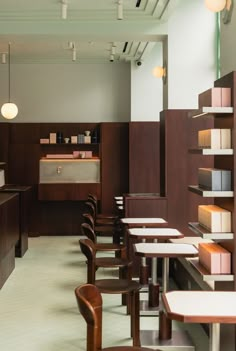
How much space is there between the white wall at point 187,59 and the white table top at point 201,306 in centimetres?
492

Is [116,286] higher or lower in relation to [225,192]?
lower

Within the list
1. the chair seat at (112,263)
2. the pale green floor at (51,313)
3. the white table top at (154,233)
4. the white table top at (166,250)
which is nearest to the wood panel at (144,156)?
the pale green floor at (51,313)

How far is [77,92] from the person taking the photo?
11797 millimetres

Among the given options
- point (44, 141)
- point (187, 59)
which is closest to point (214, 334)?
point (187, 59)

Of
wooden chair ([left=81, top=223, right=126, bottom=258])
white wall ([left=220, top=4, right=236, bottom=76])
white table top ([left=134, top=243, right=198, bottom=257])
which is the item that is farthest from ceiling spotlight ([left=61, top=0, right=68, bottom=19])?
white table top ([left=134, top=243, right=198, bottom=257])

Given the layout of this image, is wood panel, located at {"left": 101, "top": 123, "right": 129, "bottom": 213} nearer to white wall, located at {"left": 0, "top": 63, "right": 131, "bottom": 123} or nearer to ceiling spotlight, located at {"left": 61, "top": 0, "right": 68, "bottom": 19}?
white wall, located at {"left": 0, "top": 63, "right": 131, "bottom": 123}

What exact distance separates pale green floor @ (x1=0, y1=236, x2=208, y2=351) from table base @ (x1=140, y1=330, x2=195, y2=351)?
122 mm

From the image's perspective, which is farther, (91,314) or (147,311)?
(147,311)

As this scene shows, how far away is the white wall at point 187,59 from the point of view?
26.1ft

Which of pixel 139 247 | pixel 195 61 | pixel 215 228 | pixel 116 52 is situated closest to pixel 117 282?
pixel 139 247

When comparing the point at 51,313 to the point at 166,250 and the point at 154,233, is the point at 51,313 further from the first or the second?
the point at 166,250

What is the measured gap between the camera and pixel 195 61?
7.98 m

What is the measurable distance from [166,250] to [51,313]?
5.36ft

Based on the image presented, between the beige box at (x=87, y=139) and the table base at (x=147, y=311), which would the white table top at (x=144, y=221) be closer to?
the table base at (x=147, y=311)
